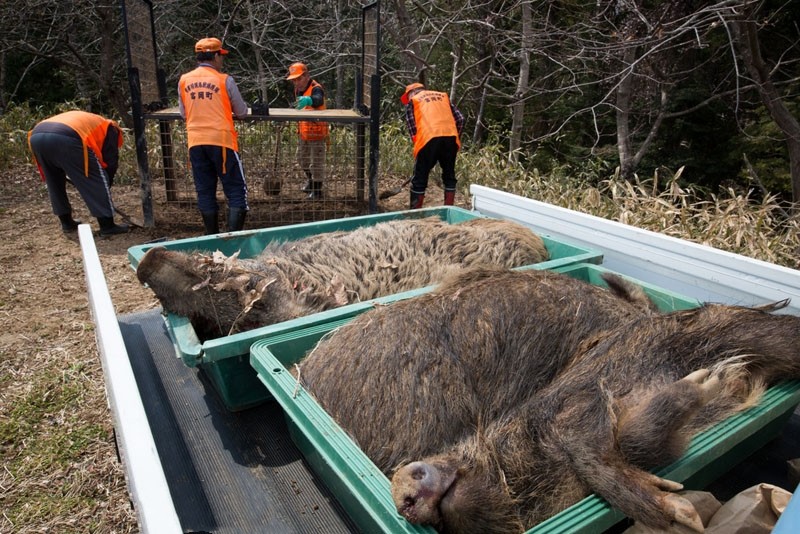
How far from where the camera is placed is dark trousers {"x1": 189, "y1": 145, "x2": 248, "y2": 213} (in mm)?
5664

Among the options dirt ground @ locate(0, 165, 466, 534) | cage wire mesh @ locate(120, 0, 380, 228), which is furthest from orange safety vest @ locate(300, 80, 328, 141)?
dirt ground @ locate(0, 165, 466, 534)

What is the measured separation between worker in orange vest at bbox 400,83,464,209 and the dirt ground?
299cm

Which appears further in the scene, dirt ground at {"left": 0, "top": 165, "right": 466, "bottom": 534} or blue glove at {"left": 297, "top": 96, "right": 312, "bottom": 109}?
blue glove at {"left": 297, "top": 96, "right": 312, "bottom": 109}

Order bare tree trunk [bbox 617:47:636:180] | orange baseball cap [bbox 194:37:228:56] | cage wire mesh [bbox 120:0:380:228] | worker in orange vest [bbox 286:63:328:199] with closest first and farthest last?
orange baseball cap [bbox 194:37:228:56] < cage wire mesh [bbox 120:0:380:228] < worker in orange vest [bbox 286:63:328:199] < bare tree trunk [bbox 617:47:636:180]

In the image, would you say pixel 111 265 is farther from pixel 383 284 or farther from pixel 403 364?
pixel 403 364

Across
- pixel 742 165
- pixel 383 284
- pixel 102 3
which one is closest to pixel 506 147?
pixel 742 165

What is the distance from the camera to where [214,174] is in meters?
5.88

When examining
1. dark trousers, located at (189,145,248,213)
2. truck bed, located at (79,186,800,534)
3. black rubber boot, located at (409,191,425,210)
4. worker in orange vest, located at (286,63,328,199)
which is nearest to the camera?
truck bed, located at (79,186,800,534)

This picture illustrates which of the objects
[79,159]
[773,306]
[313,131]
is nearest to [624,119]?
[313,131]

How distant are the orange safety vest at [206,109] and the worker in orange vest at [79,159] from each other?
1.56m

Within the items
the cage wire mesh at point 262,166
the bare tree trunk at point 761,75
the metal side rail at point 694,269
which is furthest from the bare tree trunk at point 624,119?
the metal side rail at point 694,269

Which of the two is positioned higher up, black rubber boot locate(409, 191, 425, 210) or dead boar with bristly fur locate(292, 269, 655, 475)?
dead boar with bristly fur locate(292, 269, 655, 475)

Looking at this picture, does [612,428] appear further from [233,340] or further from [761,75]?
[761,75]

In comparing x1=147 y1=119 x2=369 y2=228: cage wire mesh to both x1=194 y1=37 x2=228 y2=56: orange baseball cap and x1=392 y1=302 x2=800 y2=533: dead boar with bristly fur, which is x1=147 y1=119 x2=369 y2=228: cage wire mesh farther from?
x1=392 y1=302 x2=800 y2=533: dead boar with bristly fur
